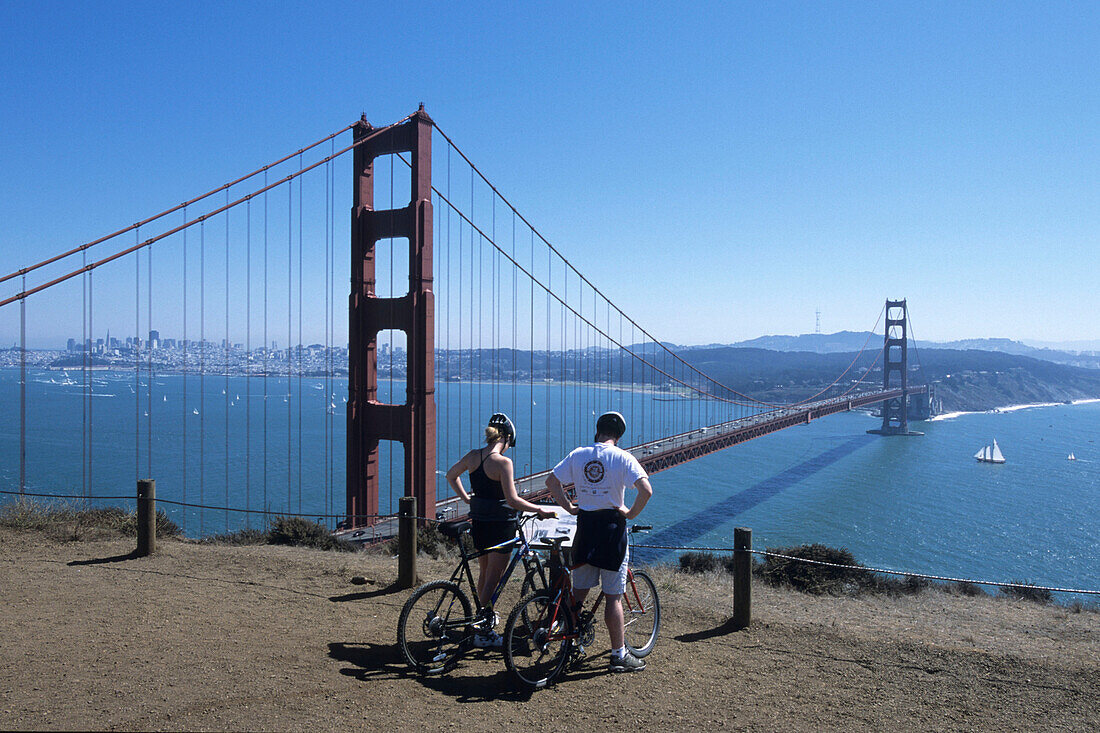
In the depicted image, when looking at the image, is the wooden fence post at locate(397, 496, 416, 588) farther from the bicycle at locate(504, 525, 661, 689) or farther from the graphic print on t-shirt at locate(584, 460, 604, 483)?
the graphic print on t-shirt at locate(584, 460, 604, 483)

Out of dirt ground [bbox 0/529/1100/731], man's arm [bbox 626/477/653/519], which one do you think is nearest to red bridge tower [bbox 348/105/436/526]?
dirt ground [bbox 0/529/1100/731]

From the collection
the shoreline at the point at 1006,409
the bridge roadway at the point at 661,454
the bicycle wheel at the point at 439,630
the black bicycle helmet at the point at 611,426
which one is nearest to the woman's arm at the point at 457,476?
the bicycle wheel at the point at 439,630

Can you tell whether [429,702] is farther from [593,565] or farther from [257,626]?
[257,626]

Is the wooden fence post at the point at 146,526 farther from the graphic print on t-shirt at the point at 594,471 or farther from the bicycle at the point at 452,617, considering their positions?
the graphic print on t-shirt at the point at 594,471

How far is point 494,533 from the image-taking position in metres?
3.66

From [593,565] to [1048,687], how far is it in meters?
2.58

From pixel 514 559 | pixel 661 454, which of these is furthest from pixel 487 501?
pixel 661 454

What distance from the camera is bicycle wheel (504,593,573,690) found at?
338cm

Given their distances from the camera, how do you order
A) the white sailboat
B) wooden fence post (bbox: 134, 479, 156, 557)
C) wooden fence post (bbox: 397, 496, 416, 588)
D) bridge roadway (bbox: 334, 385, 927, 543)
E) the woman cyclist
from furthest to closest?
the white sailboat < bridge roadway (bbox: 334, 385, 927, 543) < wooden fence post (bbox: 134, 479, 156, 557) < wooden fence post (bbox: 397, 496, 416, 588) < the woman cyclist

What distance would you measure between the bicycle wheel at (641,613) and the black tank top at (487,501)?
902 mm

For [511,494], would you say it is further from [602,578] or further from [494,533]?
[602,578]

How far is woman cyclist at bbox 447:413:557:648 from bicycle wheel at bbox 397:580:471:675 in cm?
13

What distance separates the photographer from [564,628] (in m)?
3.53

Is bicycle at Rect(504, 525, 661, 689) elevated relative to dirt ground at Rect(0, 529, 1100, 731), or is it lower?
elevated
